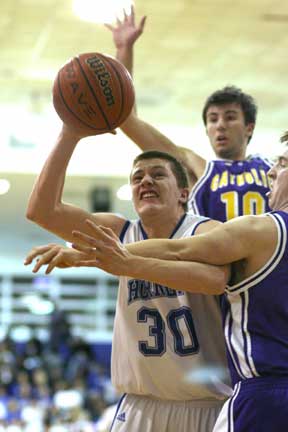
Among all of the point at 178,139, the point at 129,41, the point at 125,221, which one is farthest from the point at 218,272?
the point at 178,139

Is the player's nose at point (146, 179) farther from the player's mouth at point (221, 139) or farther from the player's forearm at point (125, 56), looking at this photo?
the player's forearm at point (125, 56)

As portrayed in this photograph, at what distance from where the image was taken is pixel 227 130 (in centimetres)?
492

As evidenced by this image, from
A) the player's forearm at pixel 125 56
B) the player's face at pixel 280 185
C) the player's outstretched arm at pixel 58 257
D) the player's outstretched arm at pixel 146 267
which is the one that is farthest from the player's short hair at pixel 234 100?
the player's outstretched arm at pixel 58 257

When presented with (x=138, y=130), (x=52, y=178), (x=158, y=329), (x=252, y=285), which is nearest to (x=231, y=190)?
(x=138, y=130)

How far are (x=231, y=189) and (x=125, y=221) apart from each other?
0.79m

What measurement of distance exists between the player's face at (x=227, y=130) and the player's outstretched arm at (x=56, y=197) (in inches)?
41.7

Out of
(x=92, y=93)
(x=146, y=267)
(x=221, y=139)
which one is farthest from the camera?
(x=221, y=139)

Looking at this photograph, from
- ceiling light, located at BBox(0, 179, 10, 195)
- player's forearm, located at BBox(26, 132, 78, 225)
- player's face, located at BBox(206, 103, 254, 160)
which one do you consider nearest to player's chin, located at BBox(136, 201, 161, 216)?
player's forearm, located at BBox(26, 132, 78, 225)

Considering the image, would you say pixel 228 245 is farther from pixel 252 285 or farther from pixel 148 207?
pixel 148 207

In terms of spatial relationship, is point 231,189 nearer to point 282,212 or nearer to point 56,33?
point 282,212

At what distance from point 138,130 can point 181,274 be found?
192cm

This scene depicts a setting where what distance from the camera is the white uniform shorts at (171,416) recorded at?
13.1 ft

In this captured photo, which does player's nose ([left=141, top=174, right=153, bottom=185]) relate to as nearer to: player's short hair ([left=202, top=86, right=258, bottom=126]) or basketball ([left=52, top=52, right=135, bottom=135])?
basketball ([left=52, top=52, right=135, bottom=135])

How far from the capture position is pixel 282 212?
11.0 ft
